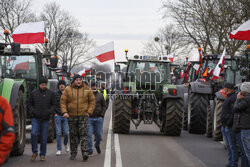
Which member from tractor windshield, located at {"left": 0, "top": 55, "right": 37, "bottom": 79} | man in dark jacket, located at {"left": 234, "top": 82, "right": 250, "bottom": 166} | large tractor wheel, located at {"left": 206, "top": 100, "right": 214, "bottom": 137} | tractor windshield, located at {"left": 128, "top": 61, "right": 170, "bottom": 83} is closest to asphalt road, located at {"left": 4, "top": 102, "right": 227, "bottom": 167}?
large tractor wheel, located at {"left": 206, "top": 100, "right": 214, "bottom": 137}

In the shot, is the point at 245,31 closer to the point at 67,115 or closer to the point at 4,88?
the point at 67,115

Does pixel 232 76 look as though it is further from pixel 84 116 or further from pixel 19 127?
pixel 19 127

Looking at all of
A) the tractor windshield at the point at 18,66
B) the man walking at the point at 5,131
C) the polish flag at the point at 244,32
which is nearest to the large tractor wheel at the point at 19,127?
the tractor windshield at the point at 18,66

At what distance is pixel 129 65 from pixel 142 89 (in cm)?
102

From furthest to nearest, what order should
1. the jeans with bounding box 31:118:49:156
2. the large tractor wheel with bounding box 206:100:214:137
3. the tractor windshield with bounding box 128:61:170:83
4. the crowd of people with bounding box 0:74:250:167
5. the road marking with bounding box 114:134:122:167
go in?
the tractor windshield with bounding box 128:61:170:83, the large tractor wheel with bounding box 206:100:214:137, the jeans with bounding box 31:118:49:156, the road marking with bounding box 114:134:122:167, the crowd of people with bounding box 0:74:250:167

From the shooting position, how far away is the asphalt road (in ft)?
35.2

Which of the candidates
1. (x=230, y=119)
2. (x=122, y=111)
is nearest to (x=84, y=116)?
(x=230, y=119)

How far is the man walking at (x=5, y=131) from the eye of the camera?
482cm

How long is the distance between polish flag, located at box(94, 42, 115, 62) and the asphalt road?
2550 millimetres

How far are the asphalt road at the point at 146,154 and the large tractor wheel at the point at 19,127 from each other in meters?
0.20

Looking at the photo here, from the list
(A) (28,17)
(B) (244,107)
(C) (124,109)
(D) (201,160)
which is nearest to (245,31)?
(D) (201,160)

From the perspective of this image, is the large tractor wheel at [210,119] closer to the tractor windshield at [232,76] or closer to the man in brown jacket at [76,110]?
the tractor windshield at [232,76]

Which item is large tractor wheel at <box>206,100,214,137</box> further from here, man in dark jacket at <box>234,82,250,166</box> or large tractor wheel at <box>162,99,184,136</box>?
man in dark jacket at <box>234,82,250,166</box>

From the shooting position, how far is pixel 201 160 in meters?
11.5
